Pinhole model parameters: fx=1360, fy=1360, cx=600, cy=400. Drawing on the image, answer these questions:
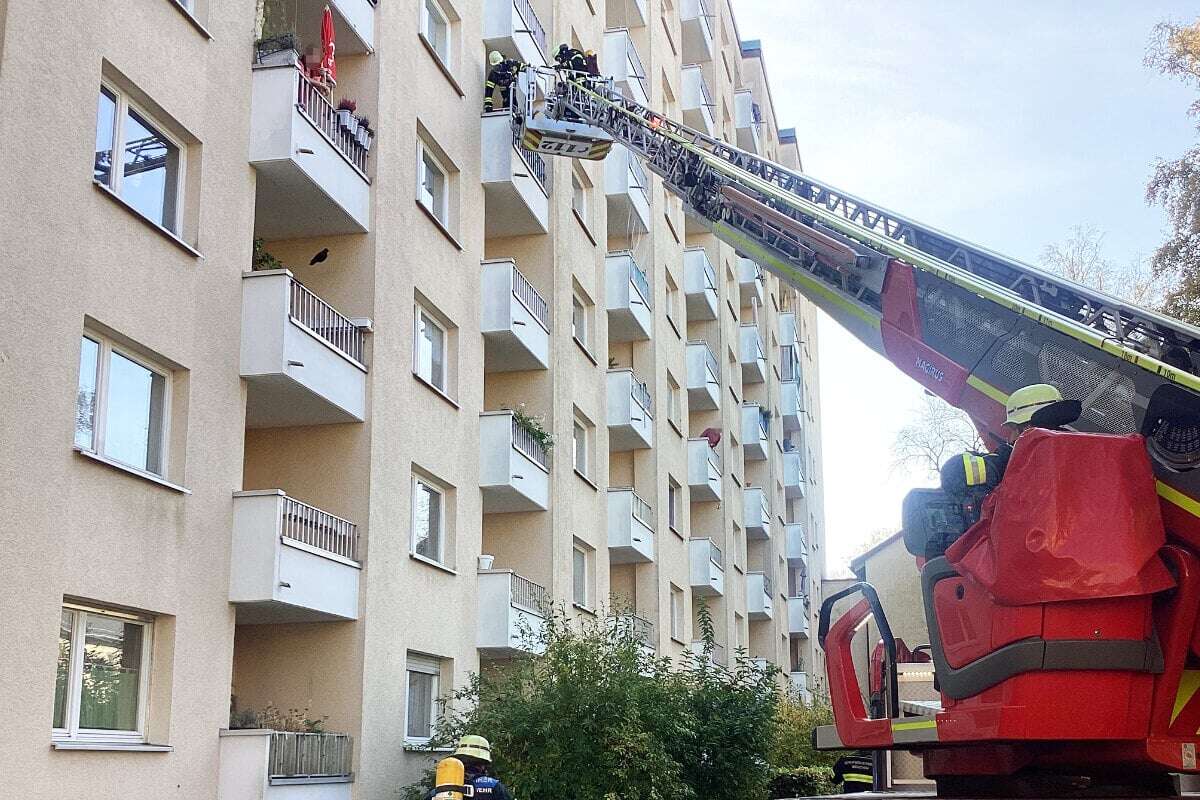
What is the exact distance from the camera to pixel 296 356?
13977 mm

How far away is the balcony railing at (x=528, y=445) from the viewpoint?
20.5 metres

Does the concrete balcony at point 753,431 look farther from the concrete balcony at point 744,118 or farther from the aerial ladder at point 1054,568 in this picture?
the aerial ladder at point 1054,568

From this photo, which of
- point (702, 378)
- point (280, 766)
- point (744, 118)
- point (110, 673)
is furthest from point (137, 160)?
point (744, 118)

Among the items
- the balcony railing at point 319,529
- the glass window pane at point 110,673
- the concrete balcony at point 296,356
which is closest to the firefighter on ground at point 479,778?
the glass window pane at point 110,673

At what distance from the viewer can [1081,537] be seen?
746 centimetres

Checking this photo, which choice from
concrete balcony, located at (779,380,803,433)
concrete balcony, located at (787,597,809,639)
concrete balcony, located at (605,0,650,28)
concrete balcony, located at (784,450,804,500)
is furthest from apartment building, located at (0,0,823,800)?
concrete balcony, located at (779,380,803,433)

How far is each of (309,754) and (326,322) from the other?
474cm

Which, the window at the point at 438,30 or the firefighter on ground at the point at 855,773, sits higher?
the window at the point at 438,30

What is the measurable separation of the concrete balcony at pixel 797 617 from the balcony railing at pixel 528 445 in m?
29.1

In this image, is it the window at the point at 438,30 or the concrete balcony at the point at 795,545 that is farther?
the concrete balcony at the point at 795,545

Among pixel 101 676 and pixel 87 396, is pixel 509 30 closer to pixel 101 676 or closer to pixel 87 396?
pixel 87 396

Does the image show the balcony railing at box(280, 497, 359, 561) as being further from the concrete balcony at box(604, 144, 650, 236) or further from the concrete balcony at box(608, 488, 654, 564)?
the concrete balcony at box(604, 144, 650, 236)

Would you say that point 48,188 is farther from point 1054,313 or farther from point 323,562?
point 1054,313

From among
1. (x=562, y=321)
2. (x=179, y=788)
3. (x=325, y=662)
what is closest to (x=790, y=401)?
(x=562, y=321)
